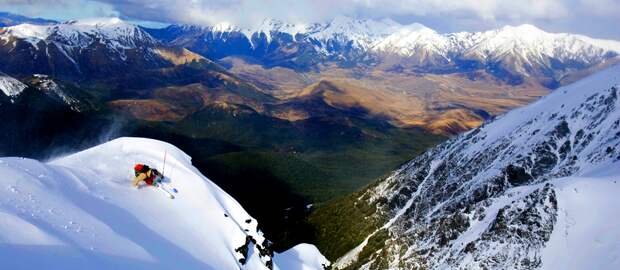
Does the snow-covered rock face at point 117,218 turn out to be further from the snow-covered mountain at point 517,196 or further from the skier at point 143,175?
the snow-covered mountain at point 517,196

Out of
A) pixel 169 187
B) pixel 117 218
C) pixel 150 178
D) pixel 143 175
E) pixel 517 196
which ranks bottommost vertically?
pixel 517 196

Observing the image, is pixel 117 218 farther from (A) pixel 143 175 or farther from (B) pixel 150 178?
(B) pixel 150 178

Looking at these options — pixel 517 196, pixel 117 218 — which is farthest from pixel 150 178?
pixel 517 196

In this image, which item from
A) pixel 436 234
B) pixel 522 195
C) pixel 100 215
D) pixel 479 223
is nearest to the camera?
pixel 100 215

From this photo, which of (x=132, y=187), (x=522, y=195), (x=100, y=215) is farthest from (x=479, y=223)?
(x=100, y=215)

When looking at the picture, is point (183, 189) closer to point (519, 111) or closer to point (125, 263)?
point (125, 263)

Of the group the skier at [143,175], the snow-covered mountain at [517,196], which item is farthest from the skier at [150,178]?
the snow-covered mountain at [517,196]
